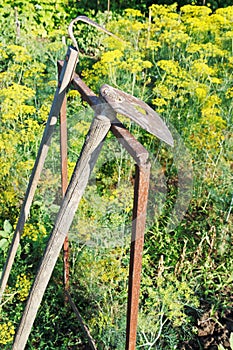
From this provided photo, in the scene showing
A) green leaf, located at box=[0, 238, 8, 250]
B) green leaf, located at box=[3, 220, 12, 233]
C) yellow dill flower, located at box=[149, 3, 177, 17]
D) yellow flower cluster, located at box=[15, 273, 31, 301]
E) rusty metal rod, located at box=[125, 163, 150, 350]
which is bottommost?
yellow flower cluster, located at box=[15, 273, 31, 301]

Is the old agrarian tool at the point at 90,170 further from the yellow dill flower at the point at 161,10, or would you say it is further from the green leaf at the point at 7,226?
the yellow dill flower at the point at 161,10

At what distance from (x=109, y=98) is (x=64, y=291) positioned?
1.59 m

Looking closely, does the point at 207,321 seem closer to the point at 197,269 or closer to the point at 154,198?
the point at 197,269

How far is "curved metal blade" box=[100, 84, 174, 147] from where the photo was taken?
139 centimetres

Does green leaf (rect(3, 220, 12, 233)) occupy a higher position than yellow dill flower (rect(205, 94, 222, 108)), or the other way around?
yellow dill flower (rect(205, 94, 222, 108))

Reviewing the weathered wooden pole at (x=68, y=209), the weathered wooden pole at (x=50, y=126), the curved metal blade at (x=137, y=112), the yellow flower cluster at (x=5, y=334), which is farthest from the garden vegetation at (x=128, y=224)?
the curved metal blade at (x=137, y=112)

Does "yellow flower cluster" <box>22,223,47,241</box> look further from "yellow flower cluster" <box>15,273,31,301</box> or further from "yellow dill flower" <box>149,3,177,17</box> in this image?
"yellow dill flower" <box>149,3,177,17</box>

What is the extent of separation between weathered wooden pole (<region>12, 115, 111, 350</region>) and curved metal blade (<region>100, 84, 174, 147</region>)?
0.23 feet

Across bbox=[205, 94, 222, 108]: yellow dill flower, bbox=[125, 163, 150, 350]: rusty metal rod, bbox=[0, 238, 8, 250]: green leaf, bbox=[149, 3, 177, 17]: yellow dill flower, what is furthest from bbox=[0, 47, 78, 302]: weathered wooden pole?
bbox=[149, 3, 177, 17]: yellow dill flower

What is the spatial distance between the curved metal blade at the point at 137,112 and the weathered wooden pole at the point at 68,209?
0.07 m

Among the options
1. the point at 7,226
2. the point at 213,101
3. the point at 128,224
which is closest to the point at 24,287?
the point at 7,226

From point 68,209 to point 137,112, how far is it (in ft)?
1.51

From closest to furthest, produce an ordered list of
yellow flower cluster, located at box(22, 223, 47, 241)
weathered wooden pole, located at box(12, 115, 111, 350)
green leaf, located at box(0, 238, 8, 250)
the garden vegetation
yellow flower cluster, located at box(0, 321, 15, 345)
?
weathered wooden pole, located at box(12, 115, 111, 350) < yellow flower cluster, located at box(0, 321, 15, 345) < the garden vegetation < yellow flower cluster, located at box(22, 223, 47, 241) < green leaf, located at box(0, 238, 8, 250)

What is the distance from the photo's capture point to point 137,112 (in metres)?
1.42
